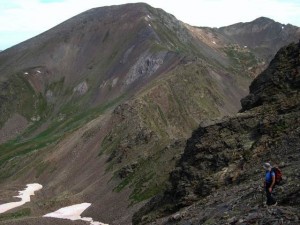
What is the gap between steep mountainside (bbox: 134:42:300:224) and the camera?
32062 millimetres

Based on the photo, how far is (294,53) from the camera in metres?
54.5

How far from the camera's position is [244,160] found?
44625mm

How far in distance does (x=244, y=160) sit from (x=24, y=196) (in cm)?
8646

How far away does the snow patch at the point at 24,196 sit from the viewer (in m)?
111

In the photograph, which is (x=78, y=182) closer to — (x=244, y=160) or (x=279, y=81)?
(x=279, y=81)

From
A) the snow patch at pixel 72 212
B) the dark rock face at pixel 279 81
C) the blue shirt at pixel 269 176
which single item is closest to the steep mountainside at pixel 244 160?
the dark rock face at pixel 279 81

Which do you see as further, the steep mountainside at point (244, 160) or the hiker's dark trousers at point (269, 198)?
the steep mountainside at point (244, 160)

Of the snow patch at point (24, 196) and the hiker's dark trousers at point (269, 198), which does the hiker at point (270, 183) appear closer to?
the hiker's dark trousers at point (269, 198)

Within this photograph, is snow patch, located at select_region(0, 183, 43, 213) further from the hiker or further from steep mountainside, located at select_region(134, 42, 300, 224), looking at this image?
the hiker

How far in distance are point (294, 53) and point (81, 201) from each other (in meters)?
59.9

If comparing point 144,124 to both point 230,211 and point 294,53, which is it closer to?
point 294,53

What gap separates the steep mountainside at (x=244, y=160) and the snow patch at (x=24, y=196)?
212 feet

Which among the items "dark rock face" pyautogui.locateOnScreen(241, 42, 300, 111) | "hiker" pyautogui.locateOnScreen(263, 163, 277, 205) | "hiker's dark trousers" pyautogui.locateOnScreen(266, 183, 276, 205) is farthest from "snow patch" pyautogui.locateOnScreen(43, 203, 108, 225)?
"hiker" pyautogui.locateOnScreen(263, 163, 277, 205)

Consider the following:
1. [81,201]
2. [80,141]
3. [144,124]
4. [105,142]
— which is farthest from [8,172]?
[81,201]
